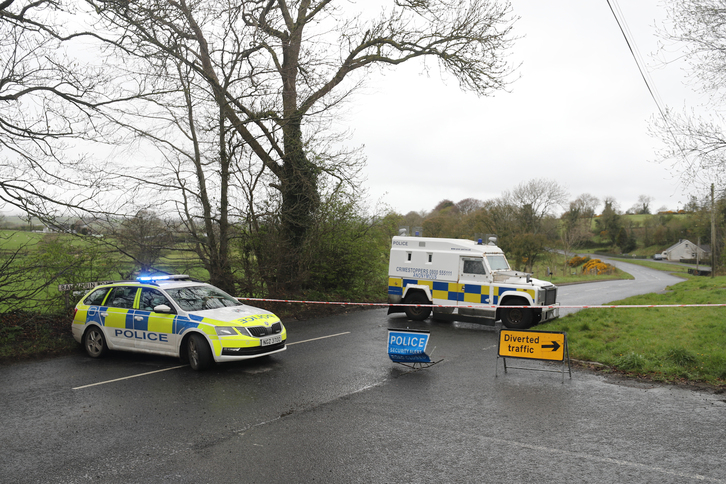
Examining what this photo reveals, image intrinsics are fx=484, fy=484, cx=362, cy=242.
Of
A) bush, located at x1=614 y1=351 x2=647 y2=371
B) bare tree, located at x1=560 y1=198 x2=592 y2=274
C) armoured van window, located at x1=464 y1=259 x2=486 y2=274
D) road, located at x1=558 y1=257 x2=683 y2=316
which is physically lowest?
road, located at x1=558 y1=257 x2=683 y2=316

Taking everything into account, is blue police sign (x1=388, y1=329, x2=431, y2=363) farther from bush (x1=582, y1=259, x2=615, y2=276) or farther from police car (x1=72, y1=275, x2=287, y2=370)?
bush (x1=582, y1=259, x2=615, y2=276)

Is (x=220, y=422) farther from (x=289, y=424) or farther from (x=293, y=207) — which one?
(x=293, y=207)

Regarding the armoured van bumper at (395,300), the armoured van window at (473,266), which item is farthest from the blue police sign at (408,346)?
the armoured van bumper at (395,300)

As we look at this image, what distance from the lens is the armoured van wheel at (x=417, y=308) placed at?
48.4 ft

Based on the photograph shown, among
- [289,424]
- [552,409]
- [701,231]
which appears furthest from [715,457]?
[701,231]

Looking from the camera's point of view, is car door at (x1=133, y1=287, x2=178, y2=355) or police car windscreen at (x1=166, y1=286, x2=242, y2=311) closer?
car door at (x1=133, y1=287, x2=178, y2=355)

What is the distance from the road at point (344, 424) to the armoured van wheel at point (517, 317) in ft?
11.9

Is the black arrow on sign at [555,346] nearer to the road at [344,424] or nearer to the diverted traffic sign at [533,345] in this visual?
the diverted traffic sign at [533,345]

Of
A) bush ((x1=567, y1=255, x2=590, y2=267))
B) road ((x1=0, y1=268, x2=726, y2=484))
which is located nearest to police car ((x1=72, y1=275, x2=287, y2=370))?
road ((x1=0, y1=268, x2=726, y2=484))

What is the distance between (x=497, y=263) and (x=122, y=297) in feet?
32.8

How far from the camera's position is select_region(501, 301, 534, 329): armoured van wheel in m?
13.0

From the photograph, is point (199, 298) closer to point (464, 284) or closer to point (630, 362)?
point (464, 284)

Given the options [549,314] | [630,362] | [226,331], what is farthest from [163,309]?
[549,314]

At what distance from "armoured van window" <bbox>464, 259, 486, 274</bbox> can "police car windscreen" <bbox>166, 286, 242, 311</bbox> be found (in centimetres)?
697
